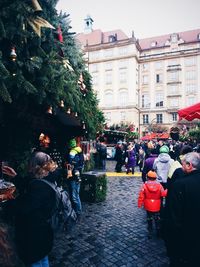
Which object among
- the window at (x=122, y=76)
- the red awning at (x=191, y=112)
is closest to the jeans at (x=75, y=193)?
the red awning at (x=191, y=112)

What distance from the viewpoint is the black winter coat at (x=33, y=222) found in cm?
247

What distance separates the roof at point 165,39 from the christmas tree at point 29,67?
5265cm

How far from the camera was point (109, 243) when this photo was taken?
15.3 feet

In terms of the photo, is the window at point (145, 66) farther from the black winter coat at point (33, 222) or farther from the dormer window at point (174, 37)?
the black winter coat at point (33, 222)

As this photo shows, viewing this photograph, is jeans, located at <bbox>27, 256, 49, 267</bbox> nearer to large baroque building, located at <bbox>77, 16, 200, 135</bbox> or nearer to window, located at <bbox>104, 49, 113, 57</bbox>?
large baroque building, located at <bbox>77, 16, 200, 135</bbox>

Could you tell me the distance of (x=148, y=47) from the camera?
55562 millimetres

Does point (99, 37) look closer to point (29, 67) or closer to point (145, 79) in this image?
point (145, 79)

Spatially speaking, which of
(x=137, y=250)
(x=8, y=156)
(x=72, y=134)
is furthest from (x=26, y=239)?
(x=72, y=134)

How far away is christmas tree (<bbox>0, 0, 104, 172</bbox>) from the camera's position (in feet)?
10.6

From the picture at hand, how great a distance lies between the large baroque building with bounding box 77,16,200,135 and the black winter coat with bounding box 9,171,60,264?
46.3 meters

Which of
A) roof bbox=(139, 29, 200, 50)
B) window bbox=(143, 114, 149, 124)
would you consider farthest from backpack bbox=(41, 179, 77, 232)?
roof bbox=(139, 29, 200, 50)

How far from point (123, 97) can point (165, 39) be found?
1777cm

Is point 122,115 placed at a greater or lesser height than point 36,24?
greater

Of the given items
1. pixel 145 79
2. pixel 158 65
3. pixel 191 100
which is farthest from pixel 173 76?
pixel 191 100
